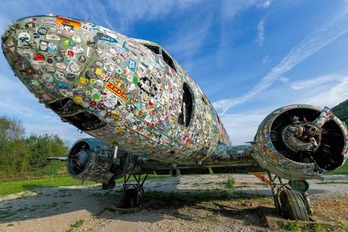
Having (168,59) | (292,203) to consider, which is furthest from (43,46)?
(292,203)

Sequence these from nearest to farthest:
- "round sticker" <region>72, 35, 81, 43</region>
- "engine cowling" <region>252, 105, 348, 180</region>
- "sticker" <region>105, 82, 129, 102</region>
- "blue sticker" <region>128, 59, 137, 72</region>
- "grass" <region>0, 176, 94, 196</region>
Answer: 1. "round sticker" <region>72, 35, 81, 43</region>
2. "sticker" <region>105, 82, 129, 102</region>
3. "blue sticker" <region>128, 59, 137, 72</region>
4. "engine cowling" <region>252, 105, 348, 180</region>
5. "grass" <region>0, 176, 94, 196</region>

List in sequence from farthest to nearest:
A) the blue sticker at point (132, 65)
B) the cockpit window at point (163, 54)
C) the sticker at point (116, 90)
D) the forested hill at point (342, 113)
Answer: the forested hill at point (342, 113)
the cockpit window at point (163, 54)
the blue sticker at point (132, 65)
the sticker at point (116, 90)

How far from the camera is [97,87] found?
3791mm

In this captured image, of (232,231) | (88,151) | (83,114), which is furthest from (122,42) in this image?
(88,151)

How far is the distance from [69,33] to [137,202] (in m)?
8.29

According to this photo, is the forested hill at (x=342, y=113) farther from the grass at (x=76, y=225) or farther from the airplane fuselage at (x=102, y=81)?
the grass at (x=76, y=225)

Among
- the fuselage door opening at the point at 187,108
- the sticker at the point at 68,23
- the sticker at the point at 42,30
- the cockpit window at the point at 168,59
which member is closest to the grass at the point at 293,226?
the fuselage door opening at the point at 187,108

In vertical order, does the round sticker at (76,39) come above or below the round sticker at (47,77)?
above

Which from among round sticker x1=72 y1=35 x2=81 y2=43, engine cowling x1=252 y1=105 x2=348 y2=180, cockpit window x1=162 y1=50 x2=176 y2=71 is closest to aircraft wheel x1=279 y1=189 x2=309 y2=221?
engine cowling x1=252 y1=105 x2=348 y2=180

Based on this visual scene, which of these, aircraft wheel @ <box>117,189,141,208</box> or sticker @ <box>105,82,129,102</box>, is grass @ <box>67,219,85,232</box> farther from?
sticker @ <box>105,82,129,102</box>

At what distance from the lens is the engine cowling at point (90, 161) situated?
30.7ft

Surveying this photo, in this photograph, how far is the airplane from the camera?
11.2 feet

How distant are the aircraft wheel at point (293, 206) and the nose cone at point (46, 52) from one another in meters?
7.04

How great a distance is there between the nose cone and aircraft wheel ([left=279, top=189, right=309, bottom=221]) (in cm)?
704
